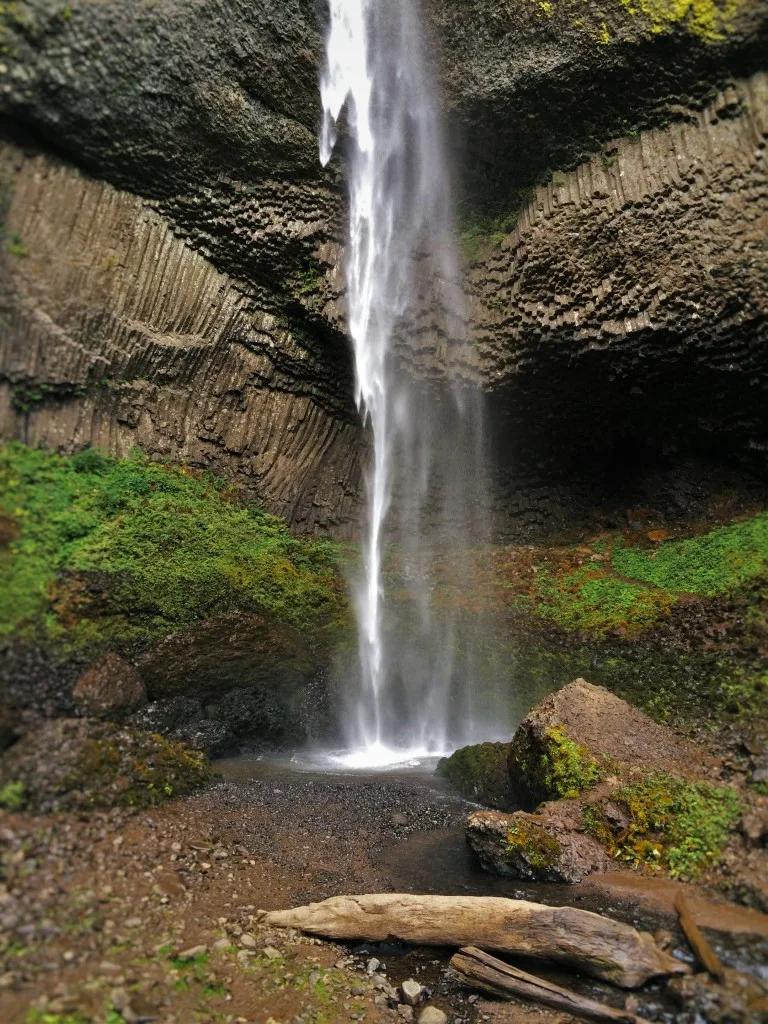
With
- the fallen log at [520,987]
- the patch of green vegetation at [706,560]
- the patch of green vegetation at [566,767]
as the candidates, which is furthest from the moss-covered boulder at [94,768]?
the patch of green vegetation at [706,560]

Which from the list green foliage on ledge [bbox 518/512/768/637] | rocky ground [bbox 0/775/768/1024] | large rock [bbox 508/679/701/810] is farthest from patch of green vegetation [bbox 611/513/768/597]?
rocky ground [bbox 0/775/768/1024]

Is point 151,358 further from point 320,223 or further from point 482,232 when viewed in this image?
point 482,232

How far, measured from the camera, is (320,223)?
40.4 feet

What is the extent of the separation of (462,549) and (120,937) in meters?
10.5

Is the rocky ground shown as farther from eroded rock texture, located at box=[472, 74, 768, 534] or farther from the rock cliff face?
eroded rock texture, located at box=[472, 74, 768, 534]

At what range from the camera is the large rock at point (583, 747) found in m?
7.28

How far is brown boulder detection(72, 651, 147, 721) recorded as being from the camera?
7.48m

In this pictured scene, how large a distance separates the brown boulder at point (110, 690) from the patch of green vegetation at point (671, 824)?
5612 mm

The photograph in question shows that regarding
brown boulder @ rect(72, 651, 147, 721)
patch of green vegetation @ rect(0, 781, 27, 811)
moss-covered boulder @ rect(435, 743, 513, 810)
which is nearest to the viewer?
patch of green vegetation @ rect(0, 781, 27, 811)

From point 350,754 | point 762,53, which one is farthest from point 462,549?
point 762,53

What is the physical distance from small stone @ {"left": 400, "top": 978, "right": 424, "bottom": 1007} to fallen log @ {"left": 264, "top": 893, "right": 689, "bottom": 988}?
1.52ft

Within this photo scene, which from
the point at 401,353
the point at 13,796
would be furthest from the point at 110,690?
the point at 401,353

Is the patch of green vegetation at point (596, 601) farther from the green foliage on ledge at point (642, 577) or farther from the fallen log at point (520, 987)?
the fallen log at point (520, 987)

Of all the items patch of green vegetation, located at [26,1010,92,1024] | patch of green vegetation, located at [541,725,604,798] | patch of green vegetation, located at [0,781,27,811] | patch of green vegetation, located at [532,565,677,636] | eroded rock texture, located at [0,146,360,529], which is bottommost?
patch of green vegetation, located at [26,1010,92,1024]
